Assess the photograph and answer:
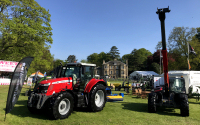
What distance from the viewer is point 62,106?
18.4ft

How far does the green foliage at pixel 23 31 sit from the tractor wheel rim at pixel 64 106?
45.2 feet

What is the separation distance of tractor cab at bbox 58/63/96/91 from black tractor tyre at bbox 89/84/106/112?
0.54 meters

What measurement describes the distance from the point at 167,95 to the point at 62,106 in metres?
5.05

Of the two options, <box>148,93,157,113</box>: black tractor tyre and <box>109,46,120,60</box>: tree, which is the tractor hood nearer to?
<box>148,93,157,113</box>: black tractor tyre

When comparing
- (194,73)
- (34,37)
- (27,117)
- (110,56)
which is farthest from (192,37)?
(110,56)

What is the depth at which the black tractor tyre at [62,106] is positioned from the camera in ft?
16.9

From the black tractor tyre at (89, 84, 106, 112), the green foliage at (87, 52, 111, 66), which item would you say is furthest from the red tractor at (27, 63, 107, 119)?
the green foliage at (87, 52, 111, 66)

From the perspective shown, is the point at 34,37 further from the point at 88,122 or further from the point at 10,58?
the point at 88,122

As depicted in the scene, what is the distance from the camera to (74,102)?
6164mm

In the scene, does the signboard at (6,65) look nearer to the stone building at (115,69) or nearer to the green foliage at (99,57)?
the stone building at (115,69)

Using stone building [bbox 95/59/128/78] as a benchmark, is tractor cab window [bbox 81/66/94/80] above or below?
below

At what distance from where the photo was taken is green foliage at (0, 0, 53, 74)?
16.8 metres

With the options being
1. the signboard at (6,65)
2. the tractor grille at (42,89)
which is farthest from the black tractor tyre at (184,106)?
the signboard at (6,65)

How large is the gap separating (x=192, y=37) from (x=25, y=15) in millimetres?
31218
